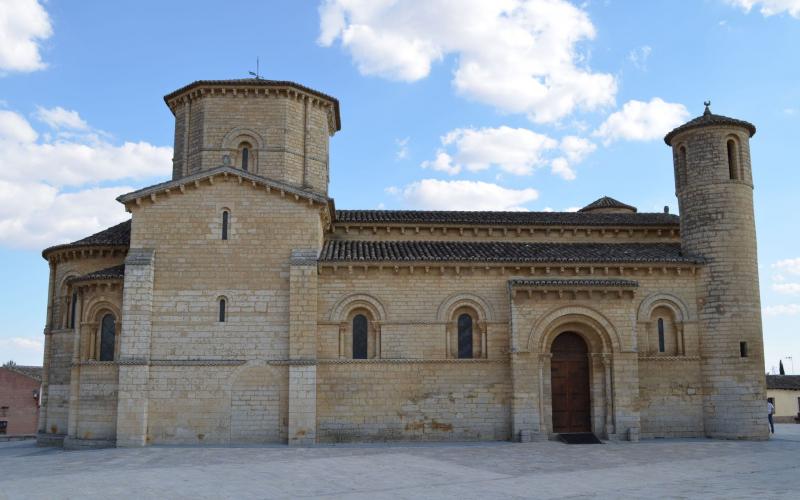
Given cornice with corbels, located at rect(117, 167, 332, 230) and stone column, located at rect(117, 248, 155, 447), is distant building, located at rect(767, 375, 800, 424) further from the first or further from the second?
stone column, located at rect(117, 248, 155, 447)

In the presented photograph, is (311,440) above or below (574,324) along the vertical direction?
below

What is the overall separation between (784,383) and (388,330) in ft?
101

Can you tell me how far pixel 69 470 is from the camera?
16.8 m

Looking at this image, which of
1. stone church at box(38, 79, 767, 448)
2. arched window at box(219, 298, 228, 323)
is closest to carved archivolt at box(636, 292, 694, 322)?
stone church at box(38, 79, 767, 448)

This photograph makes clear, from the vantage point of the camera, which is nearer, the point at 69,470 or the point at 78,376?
the point at 69,470

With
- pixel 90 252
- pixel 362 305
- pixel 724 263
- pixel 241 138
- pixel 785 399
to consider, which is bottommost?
pixel 785 399

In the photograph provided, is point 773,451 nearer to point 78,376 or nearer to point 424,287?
point 424,287

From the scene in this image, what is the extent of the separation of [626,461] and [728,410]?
726cm

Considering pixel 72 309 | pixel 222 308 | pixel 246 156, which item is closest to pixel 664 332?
pixel 222 308

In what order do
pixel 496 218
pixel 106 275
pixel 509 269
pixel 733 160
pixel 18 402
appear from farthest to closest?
1. pixel 18 402
2. pixel 496 218
3. pixel 733 160
4. pixel 509 269
5. pixel 106 275

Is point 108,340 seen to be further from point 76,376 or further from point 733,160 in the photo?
point 733,160

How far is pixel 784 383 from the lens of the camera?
41938 millimetres

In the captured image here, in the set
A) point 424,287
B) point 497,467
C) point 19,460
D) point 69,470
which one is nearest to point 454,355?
point 424,287

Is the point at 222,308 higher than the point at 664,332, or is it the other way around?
the point at 222,308
